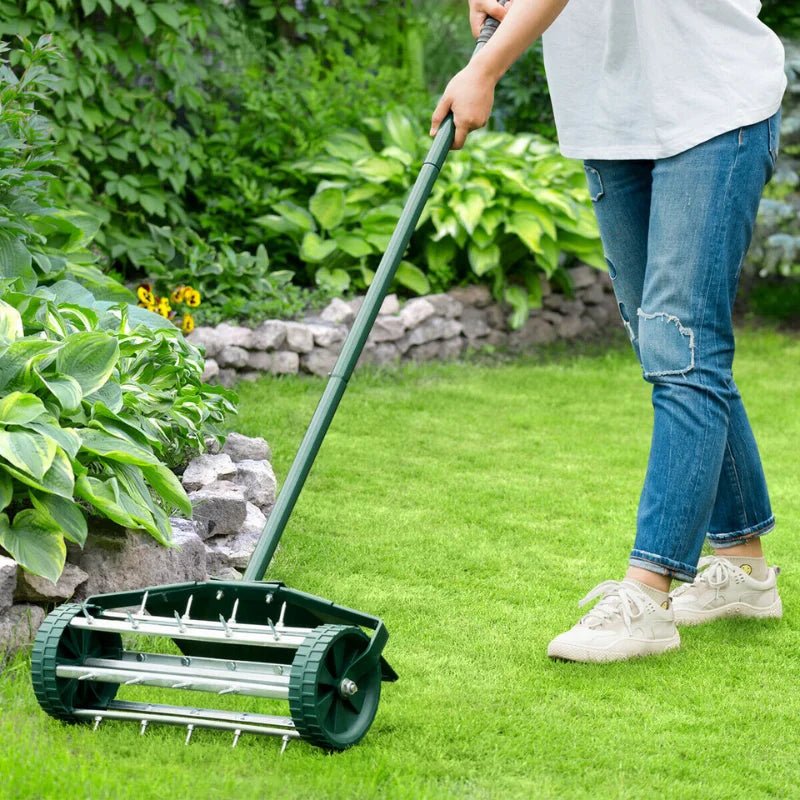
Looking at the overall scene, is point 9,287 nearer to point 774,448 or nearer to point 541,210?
point 774,448

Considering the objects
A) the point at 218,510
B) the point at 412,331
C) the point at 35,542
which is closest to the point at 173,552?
the point at 218,510

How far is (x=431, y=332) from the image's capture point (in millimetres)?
6023

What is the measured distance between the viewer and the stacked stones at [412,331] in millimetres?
5328

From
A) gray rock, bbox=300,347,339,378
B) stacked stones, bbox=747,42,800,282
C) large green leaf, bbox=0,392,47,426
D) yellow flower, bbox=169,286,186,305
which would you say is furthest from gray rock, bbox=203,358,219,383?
stacked stones, bbox=747,42,800,282

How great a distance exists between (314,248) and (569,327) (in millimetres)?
1435

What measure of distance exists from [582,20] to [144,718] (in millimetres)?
1605

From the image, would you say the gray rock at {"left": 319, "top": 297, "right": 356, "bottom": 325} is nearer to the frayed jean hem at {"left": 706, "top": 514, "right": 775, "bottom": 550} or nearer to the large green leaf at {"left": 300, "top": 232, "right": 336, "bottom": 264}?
the large green leaf at {"left": 300, "top": 232, "right": 336, "bottom": 264}

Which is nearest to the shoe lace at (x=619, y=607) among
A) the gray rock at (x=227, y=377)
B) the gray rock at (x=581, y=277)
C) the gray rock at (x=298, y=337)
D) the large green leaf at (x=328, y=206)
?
the gray rock at (x=227, y=377)

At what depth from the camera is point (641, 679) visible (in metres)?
2.51

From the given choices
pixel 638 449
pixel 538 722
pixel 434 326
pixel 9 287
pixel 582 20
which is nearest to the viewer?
pixel 538 722

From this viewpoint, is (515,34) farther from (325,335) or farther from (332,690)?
(325,335)

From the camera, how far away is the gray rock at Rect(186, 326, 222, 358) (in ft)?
17.1

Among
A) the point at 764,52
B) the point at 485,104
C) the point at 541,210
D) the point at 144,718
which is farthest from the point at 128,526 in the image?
the point at 541,210

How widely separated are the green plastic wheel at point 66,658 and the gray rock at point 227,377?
9.78 feet
